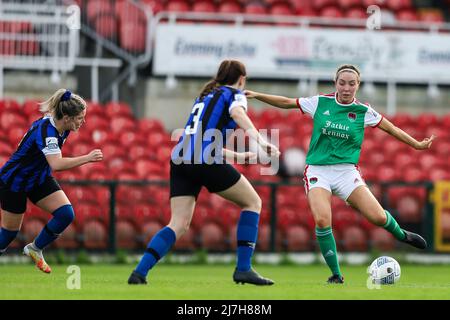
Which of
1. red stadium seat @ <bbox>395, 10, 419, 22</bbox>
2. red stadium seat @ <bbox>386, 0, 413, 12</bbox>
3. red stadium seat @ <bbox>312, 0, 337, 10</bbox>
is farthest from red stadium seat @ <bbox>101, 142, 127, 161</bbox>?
red stadium seat @ <bbox>386, 0, 413, 12</bbox>

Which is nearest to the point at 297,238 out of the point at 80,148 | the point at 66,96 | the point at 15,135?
the point at 80,148

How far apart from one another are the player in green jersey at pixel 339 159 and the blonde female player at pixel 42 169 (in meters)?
1.87

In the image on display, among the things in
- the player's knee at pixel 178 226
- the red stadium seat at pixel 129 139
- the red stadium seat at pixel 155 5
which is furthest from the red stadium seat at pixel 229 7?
the player's knee at pixel 178 226

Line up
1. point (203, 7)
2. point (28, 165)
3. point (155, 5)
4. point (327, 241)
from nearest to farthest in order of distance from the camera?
point (327, 241) < point (28, 165) < point (155, 5) < point (203, 7)

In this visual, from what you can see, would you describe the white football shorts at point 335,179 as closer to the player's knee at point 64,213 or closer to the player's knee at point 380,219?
the player's knee at point 380,219

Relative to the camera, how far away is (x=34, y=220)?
17047 mm

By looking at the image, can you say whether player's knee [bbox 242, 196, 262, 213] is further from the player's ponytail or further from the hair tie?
the hair tie

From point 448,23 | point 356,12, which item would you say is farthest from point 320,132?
point 448,23

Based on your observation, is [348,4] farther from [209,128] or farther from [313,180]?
[209,128]

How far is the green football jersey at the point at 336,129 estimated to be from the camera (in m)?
11.2

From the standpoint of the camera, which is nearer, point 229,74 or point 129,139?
point 229,74

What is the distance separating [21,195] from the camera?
1141 centimetres

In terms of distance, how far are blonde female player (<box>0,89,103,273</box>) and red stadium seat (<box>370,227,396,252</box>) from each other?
8.04m

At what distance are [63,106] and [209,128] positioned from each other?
1.84 meters
